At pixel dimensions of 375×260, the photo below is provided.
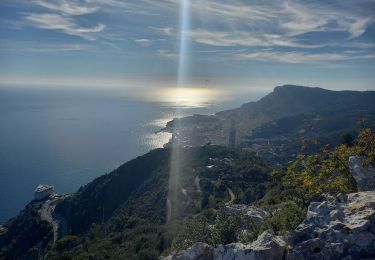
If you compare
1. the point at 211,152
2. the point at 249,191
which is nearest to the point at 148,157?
the point at 211,152

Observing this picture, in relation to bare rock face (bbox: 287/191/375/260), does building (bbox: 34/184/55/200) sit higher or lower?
lower

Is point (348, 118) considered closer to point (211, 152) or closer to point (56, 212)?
point (211, 152)

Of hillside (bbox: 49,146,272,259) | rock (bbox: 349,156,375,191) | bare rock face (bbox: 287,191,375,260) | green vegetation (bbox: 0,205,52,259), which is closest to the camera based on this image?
bare rock face (bbox: 287,191,375,260)

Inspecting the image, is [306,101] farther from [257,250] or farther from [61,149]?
[257,250]

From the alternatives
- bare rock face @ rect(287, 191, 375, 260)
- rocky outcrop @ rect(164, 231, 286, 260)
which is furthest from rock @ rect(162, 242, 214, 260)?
bare rock face @ rect(287, 191, 375, 260)

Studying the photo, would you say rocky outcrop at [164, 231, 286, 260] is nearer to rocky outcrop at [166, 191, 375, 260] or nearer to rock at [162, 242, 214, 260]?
rocky outcrop at [166, 191, 375, 260]

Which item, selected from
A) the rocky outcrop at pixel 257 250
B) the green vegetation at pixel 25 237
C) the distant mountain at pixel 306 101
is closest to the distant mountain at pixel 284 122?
the distant mountain at pixel 306 101
